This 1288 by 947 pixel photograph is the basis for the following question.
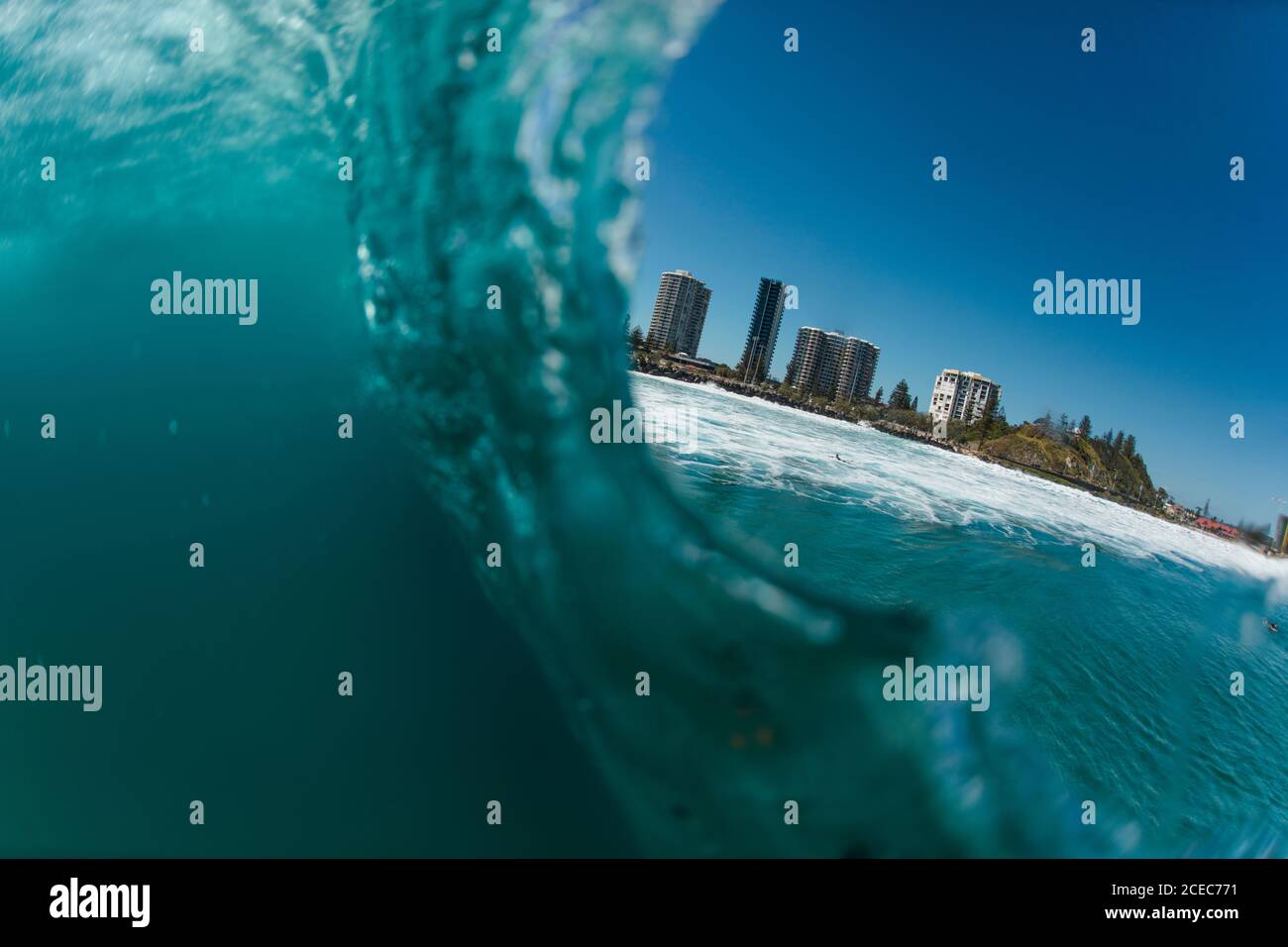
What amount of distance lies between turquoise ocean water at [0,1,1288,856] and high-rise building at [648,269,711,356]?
26.2 m

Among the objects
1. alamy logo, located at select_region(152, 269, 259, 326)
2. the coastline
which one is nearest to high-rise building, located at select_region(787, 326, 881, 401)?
the coastline

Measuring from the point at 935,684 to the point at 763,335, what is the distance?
30.4m

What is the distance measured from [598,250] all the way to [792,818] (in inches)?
254

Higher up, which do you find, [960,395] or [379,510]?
[960,395]

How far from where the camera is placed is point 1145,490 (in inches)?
1426

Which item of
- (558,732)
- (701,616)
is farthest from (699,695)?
(558,732)

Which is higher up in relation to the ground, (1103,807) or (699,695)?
(699,695)

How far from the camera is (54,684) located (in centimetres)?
630

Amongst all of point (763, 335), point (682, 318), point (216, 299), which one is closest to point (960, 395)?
point (763, 335)

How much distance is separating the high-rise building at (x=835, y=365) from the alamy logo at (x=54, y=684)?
1621 inches

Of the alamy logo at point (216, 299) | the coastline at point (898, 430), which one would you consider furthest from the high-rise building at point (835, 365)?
the alamy logo at point (216, 299)

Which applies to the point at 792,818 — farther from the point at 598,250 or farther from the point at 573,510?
the point at 598,250
